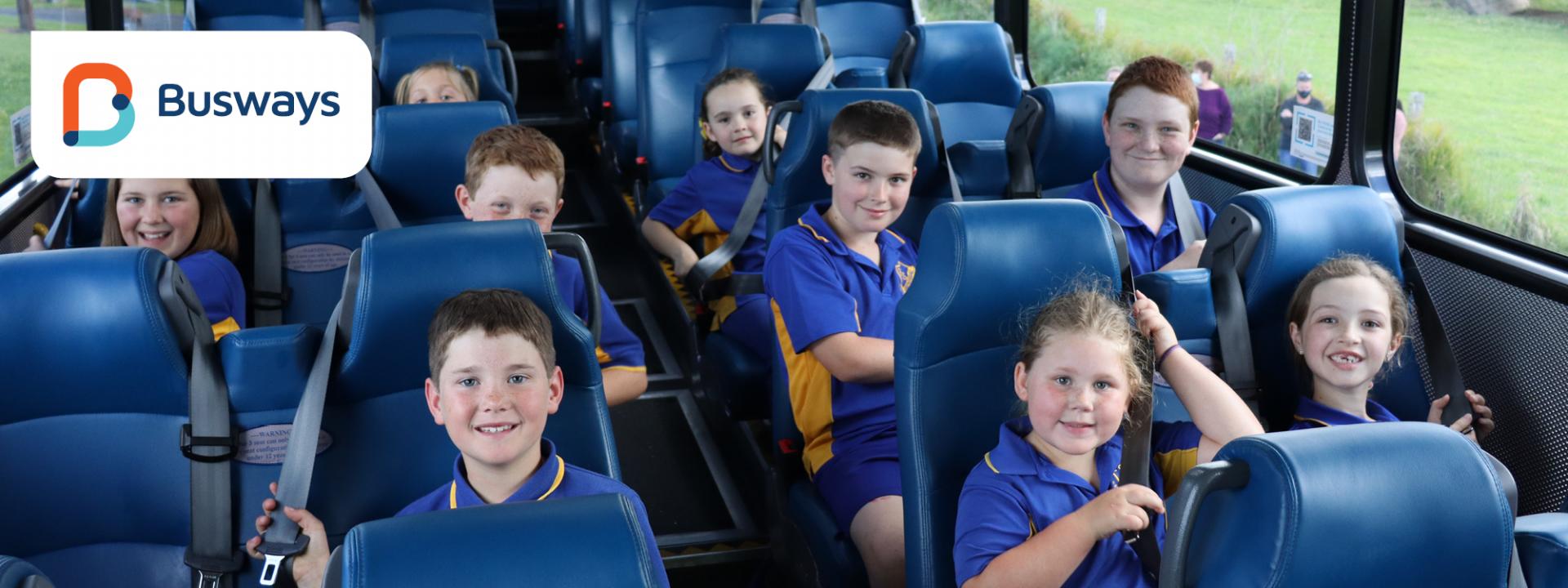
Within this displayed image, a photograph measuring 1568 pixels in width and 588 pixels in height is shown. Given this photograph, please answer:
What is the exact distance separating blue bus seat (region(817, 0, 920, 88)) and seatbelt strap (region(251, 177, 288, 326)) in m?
3.59

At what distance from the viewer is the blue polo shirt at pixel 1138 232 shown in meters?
3.20

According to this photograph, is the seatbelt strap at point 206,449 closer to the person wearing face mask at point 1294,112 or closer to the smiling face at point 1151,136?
the smiling face at point 1151,136

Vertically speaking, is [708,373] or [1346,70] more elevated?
[1346,70]

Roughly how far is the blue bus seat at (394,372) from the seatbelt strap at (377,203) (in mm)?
1133

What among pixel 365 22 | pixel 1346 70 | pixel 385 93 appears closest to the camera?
pixel 1346 70

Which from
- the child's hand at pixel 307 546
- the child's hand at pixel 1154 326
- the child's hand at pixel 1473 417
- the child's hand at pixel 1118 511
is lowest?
the child's hand at pixel 307 546

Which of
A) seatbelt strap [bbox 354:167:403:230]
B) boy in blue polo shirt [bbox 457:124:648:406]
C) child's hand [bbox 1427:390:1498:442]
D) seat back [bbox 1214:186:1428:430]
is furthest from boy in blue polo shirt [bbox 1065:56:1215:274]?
seatbelt strap [bbox 354:167:403:230]

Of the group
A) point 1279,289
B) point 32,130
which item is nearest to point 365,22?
point 32,130

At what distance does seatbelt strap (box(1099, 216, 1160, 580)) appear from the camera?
1996mm

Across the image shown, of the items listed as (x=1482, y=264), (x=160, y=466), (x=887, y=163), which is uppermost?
(x=887, y=163)

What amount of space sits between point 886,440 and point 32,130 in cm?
304

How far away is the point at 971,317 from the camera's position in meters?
2.17

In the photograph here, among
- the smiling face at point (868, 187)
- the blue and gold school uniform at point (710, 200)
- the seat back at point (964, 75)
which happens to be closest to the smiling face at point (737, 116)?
the blue and gold school uniform at point (710, 200)

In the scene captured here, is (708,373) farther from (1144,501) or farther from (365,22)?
(365,22)
